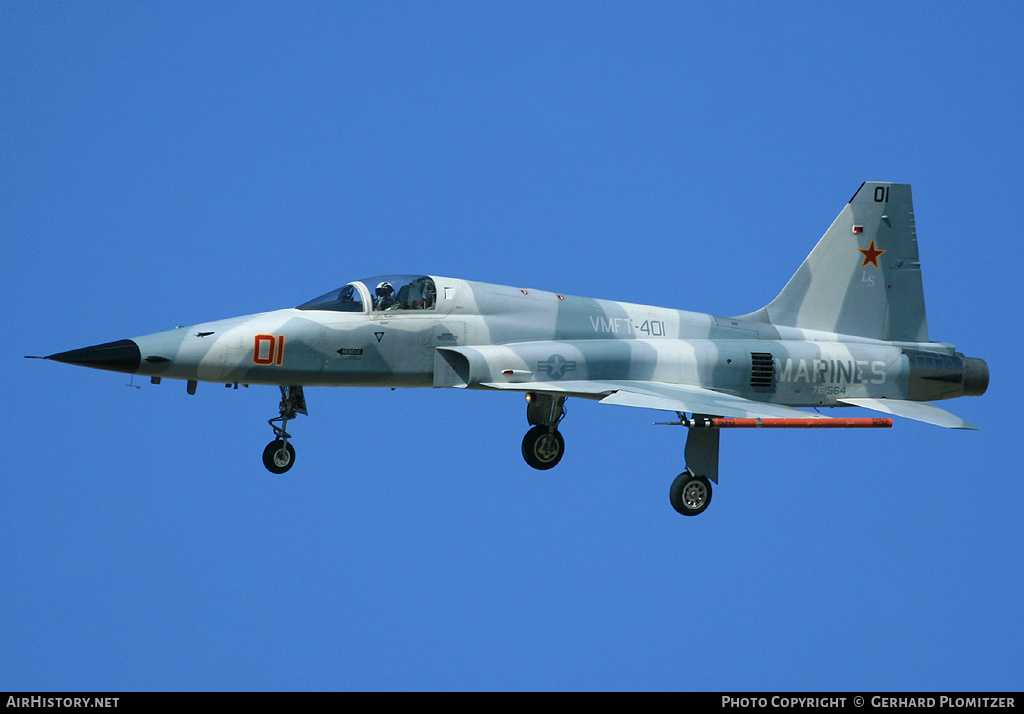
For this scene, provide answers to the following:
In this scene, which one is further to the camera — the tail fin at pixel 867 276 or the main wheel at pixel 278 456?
the tail fin at pixel 867 276

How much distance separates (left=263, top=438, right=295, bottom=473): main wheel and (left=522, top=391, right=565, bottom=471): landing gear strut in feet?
9.48

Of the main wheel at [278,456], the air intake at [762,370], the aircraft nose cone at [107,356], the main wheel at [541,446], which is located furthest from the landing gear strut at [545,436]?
the aircraft nose cone at [107,356]

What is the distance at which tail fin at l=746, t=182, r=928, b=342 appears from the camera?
626 inches

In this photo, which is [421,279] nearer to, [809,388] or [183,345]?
[183,345]

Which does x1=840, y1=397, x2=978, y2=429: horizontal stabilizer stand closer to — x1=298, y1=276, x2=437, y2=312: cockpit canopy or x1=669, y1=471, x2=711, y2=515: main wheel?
x1=669, y1=471, x2=711, y2=515: main wheel

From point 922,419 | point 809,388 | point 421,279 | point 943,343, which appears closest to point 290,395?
point 421,279

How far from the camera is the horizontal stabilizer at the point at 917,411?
14.3m

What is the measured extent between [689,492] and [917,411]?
112 inches

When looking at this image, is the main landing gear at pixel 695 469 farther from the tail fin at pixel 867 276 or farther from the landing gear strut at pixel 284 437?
the landing gear strut at pixel 284 437

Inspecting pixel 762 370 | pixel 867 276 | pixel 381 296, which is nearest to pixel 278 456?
pixel 381 296

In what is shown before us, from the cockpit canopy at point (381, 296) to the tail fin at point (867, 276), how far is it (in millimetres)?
4493

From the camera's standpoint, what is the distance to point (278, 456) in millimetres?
13648

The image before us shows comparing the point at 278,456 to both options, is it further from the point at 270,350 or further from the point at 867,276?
the point at 867,276

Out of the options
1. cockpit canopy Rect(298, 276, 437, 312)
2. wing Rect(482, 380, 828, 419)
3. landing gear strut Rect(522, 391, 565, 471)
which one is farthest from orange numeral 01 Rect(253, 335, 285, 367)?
landing gear strut Rect(522, 391, 565, 471)
